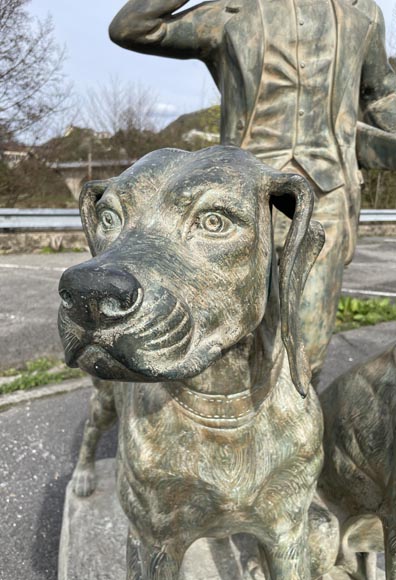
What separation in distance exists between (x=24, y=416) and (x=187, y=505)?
2418 millimetres

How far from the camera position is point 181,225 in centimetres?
90

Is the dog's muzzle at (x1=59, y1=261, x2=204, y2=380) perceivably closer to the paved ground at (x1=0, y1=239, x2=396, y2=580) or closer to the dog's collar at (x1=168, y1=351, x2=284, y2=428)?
the dog's collar at (x1=168, y1=351, x2=284, y2=428)

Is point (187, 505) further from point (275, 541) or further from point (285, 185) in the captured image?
point (285, 185)

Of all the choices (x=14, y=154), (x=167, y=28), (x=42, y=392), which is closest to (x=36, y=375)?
(x=42, y=392)

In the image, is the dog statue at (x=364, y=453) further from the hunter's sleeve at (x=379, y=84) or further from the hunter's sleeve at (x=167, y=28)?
the hunter's sleeve at (x=167, y=28)

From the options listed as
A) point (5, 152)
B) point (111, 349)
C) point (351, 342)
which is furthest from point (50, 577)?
point (5, 152)

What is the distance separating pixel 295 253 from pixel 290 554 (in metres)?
0.70

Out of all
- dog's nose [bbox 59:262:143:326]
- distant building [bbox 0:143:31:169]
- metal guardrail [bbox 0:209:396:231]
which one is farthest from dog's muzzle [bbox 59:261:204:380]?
distant building [bbox 0:143:31:169]

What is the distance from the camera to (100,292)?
74cm

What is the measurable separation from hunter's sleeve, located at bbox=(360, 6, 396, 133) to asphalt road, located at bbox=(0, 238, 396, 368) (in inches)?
132

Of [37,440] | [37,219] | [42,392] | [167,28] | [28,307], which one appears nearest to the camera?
[167,28]

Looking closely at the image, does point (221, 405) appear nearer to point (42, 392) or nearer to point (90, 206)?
point (90, 206)

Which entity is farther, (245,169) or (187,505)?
(187,505)

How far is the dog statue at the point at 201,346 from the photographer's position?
794 millimetres
